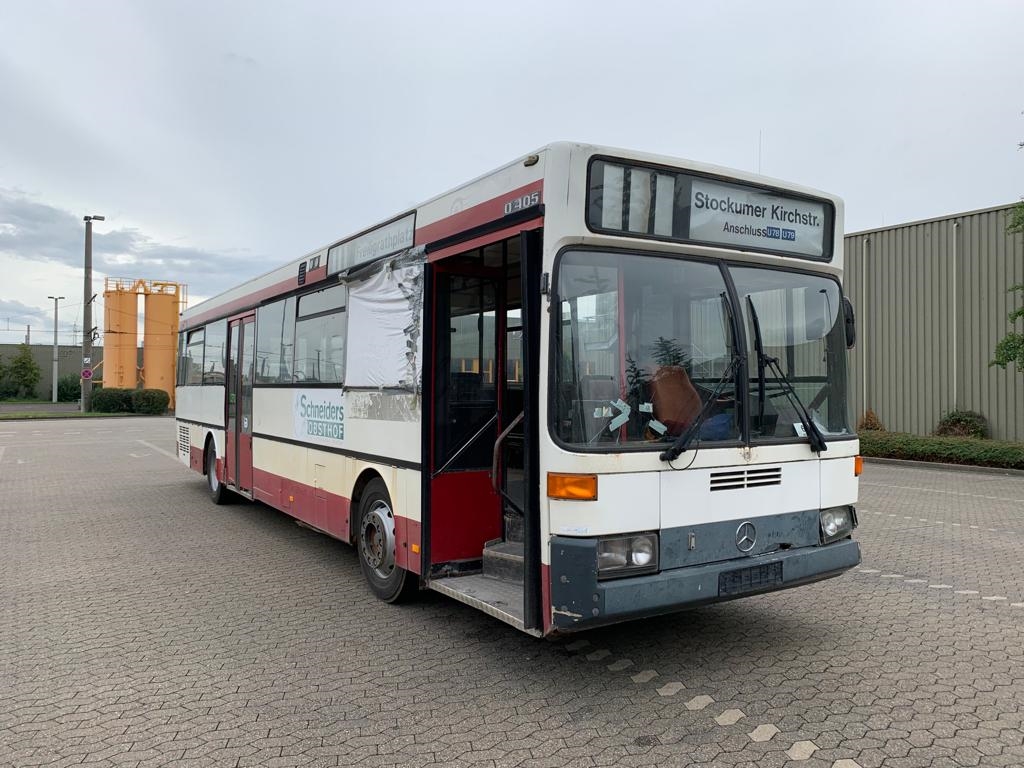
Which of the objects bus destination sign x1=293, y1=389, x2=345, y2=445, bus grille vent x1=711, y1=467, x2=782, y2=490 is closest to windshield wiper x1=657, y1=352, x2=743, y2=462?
bus grille vent x1=711, y1=467, x2=782, y2=490

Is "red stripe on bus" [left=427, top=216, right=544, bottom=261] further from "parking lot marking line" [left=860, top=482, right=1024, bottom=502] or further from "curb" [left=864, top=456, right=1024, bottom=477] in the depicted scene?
"curb" [left=864, top=456, right=1024, bottom=477]

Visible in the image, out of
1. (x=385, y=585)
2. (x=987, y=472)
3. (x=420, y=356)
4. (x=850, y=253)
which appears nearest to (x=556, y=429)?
(x=420, y=356)

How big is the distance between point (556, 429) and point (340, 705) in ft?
6.14

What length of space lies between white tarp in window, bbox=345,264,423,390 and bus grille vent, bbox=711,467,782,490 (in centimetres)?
224

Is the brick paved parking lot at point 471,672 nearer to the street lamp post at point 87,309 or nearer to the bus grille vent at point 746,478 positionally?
the bus grille vent at point 746,478

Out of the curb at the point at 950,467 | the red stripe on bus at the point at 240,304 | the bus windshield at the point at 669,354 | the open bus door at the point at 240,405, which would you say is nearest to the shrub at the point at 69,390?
the red stripe on bus at the point at 240,304

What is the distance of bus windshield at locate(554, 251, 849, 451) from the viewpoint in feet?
13.5

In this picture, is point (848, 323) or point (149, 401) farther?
point (149, 401)

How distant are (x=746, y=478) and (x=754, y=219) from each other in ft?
5.26

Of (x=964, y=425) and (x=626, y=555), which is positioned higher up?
(x=964, y=425)

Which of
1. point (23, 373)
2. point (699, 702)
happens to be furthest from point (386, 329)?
point (23, 373)

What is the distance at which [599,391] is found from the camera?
4.13 m

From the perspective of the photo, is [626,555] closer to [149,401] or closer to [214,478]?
[214,478]

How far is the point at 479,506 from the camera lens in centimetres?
571
